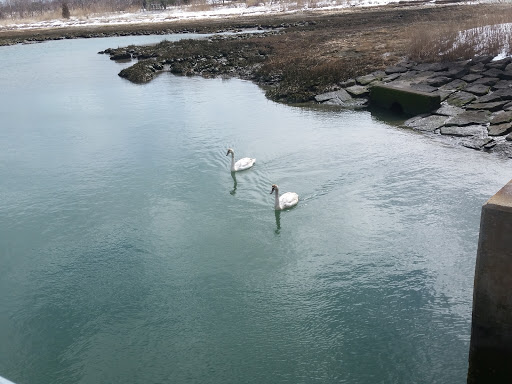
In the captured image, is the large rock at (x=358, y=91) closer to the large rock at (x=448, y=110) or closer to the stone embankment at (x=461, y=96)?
the stone embankment at (x=461, y=96)

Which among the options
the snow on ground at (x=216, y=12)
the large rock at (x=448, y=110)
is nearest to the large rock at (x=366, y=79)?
the large rock at (x=448, y=110)

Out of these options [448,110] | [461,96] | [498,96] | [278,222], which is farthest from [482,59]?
[278,222]

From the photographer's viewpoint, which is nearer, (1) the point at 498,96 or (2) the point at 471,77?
(1) the point at 498,96

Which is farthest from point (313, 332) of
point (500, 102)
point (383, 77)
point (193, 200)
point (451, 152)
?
point (383, 77)

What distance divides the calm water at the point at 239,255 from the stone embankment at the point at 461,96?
99cm

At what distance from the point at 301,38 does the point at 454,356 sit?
102 ft

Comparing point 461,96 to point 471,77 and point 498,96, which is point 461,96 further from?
point 471,77

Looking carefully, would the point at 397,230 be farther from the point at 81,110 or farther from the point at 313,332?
the point at 81,110

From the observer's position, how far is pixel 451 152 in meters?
14.3

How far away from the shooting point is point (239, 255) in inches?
394

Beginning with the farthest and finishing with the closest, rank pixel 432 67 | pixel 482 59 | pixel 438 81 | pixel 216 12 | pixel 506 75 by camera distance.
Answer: pixel 216 12 → pixel 432 67 → pixel 482 59 → pixel 438 81 → pixel 506 75

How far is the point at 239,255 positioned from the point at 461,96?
11627 mm

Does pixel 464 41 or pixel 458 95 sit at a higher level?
pixel 464 41

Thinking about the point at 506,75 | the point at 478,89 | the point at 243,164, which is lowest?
the point at 243,164
